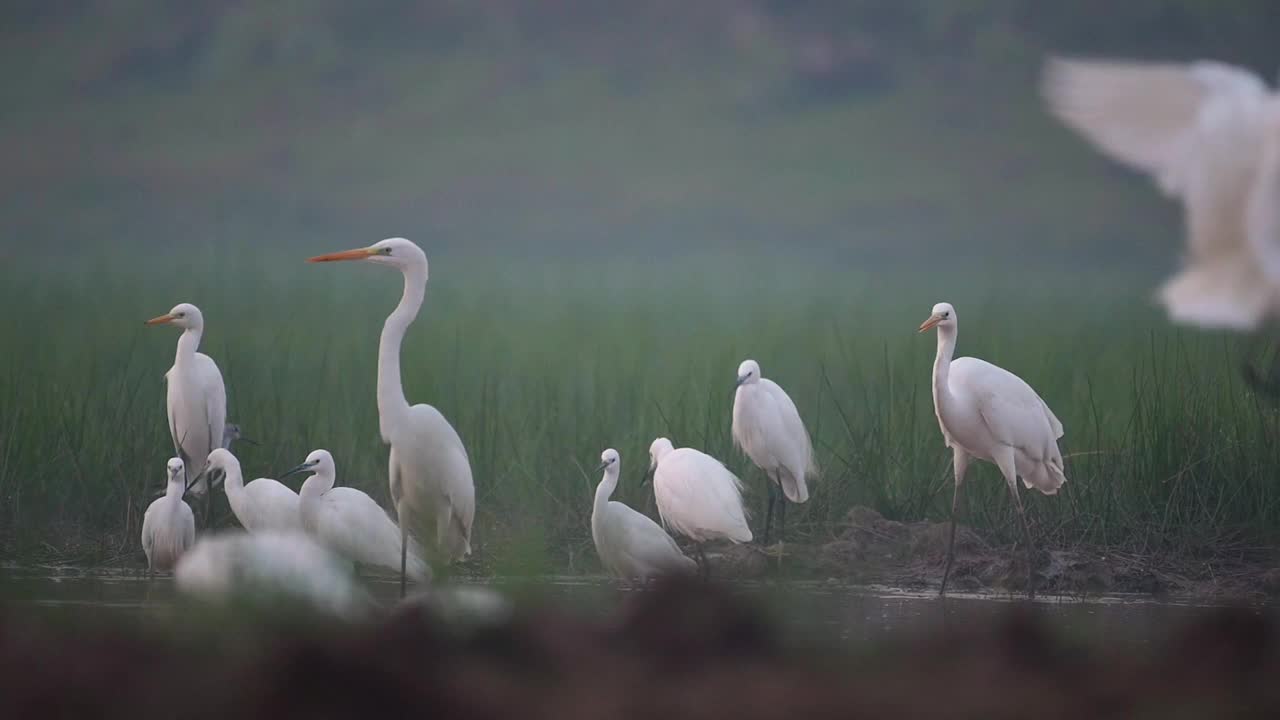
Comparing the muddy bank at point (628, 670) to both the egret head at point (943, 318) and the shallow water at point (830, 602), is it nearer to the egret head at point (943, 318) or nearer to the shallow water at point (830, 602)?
the shallow water at point (830, 602)

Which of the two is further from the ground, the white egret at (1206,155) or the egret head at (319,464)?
the white egret at (1206,155)

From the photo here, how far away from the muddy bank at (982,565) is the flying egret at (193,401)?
2.37m

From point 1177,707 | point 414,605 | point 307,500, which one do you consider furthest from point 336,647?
point 307,500

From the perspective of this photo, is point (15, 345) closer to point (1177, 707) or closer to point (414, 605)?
point (414, 605)

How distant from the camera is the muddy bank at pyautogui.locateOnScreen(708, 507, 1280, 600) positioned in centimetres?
652

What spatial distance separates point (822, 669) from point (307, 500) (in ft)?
12.4

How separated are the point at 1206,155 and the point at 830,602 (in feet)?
8.35

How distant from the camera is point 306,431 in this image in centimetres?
770

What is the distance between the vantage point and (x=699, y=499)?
6.43 metres

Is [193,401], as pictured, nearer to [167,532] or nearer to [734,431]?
[167,532]

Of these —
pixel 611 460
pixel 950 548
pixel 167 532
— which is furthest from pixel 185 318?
pixel 950 548

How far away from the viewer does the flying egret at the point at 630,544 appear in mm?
6289

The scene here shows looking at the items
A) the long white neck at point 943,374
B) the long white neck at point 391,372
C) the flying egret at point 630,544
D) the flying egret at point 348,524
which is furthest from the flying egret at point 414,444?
the long white neck at point 943,374

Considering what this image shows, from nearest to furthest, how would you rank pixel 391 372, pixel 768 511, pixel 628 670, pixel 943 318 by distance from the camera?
pixel 628 670
pixel 391 372
pixel 943 318
pixel 768 511
